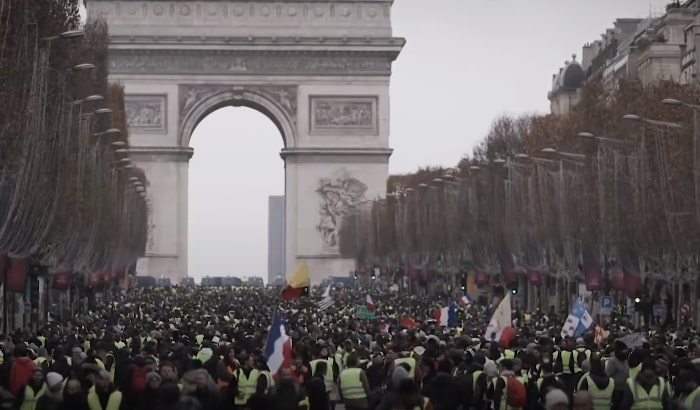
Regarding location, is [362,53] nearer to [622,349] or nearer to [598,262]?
[598,262]

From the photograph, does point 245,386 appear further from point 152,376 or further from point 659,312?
point 659,312

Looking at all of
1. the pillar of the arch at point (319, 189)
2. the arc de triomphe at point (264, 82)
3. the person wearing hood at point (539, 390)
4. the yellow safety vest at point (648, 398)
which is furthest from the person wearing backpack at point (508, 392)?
Answer: the pillar of the arch at point (319, 189)

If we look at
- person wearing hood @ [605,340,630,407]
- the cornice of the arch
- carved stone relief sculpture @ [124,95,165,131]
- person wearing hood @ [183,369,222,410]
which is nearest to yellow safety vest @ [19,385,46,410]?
person wearing hood @ [183,369,222,410]

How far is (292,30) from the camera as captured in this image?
126 metres

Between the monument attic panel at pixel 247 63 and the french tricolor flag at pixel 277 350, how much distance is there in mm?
97458

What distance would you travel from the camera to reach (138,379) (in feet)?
84.2

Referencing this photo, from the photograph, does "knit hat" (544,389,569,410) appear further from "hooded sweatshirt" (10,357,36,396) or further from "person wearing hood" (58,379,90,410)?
"hooded sweatshirt" (10,357,36,396)

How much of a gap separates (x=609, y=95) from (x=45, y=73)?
106 feet

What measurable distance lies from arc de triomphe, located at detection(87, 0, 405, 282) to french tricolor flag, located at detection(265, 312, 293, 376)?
318 ft

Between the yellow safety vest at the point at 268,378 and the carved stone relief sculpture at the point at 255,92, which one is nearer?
the yellow safety vest at the point at 268,378

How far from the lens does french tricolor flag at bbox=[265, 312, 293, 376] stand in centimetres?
2836

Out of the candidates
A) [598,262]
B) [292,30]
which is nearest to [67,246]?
[598,262]

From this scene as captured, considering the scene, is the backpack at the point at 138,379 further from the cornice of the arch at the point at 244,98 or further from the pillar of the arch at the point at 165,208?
the cornice of the arch at the point at 244,98

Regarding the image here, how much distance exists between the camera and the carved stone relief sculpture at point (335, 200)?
128 meters
